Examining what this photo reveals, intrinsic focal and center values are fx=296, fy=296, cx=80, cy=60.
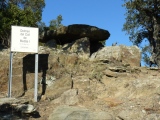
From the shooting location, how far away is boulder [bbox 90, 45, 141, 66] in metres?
12.9

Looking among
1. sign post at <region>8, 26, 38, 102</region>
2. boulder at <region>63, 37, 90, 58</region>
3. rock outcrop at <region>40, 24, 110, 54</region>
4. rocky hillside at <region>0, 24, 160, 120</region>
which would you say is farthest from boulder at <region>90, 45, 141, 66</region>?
sign post at <region>8, 26, 38, 102</region>

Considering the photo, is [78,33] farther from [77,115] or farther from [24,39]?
[77,115]

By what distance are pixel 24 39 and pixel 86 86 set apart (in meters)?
2.77

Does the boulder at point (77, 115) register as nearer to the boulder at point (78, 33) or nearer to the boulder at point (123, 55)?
the boulder at point (123, 55)

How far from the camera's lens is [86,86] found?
1073 cm

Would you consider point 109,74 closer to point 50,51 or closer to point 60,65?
point 60,65

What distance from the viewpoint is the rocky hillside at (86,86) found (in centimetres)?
872

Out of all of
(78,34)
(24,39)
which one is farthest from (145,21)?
(24,39)

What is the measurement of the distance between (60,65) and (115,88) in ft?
8.02

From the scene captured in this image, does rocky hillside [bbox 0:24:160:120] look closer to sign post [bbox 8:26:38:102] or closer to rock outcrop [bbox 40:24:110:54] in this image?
sign post [bbox 8:26:38:102]

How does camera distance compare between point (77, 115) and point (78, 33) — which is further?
point (78, 33)

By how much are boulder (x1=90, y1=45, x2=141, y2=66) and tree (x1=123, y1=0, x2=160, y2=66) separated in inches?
201

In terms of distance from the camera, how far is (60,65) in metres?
11.6

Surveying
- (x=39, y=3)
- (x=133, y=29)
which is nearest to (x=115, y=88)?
(x=133, y=29)
